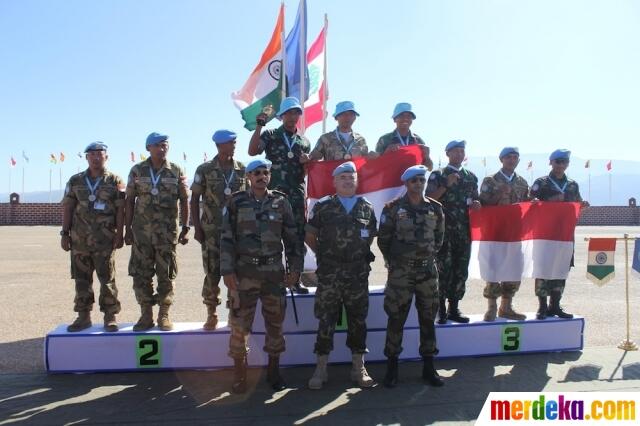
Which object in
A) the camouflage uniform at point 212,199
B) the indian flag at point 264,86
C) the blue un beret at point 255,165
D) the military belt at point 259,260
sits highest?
the indian flag at point 264,86

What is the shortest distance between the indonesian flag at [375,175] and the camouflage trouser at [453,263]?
2.80ft

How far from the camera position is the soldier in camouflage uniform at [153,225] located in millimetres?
5168

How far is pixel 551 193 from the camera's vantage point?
612 centimetres

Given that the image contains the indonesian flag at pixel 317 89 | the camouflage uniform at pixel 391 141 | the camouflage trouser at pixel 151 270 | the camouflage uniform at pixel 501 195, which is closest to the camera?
the camouflage trouser at pixel 151 270

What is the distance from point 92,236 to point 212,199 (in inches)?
54.4

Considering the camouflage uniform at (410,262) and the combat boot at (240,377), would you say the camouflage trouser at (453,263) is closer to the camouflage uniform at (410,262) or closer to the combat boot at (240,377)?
the camouflage uniform at (410,262)

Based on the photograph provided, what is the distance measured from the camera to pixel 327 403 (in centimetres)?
429

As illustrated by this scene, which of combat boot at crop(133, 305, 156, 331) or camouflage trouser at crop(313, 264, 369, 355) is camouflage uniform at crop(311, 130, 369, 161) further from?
combat boot at crop(133, 305, 156, 331)

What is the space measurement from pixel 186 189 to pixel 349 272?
2.13m

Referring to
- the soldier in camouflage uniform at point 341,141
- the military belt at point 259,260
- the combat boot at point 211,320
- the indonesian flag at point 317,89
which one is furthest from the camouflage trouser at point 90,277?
the indonesian flag at point 317,89

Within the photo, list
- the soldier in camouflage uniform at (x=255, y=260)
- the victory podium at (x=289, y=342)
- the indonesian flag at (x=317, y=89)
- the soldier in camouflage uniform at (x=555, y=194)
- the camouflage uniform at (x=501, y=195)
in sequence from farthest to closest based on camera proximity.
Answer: the indonesian flag at (x=317, y=89) < the soldier in camouflage uniform at (x=555, y=194) < the camouflage uniform at (x=501, y=195) < the victory podium at (x=289, y=342) < the soldier in camouflage uniform at (x=255, y=260)

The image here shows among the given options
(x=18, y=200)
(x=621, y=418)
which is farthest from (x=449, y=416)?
(x=18, y=200)

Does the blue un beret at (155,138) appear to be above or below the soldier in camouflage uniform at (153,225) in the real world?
above

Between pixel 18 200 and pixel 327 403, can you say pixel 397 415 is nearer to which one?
pixel 327 403
